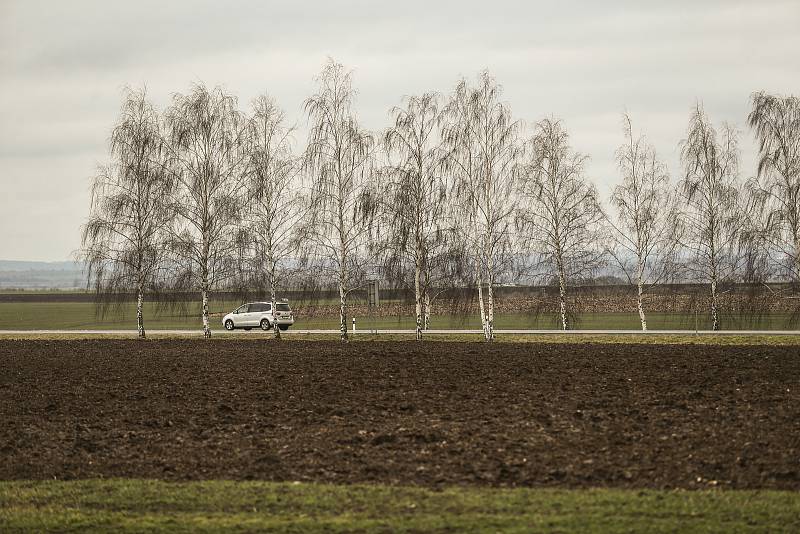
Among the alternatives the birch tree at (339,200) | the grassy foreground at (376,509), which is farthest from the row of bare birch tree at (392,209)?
the grassy foreground at (376,509)

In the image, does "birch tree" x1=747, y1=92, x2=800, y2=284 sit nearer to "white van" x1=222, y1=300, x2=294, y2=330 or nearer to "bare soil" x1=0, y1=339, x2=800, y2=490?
"bare soil" x1=0, y1=339, x2=800, y2=490

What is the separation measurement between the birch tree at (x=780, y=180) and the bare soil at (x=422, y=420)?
31.9 ft

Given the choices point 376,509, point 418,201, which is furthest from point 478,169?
point 376,509

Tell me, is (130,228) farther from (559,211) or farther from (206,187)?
(559,211)

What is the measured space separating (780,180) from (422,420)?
27.8 m

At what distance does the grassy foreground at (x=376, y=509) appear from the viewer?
30.6 feet

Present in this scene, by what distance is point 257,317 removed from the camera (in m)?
51.7

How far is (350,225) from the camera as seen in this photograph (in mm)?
39469

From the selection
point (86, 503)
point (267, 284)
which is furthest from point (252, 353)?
point (86, 503)

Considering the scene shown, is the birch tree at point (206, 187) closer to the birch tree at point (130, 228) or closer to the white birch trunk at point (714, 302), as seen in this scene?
the birch tree at point (130, 228)

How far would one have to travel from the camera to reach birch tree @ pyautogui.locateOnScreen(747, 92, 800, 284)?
118 feet

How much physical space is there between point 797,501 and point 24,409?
14.8 meters

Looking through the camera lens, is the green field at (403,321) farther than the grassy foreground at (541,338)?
Yes

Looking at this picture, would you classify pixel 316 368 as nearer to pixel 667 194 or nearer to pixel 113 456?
pixel 113 456
